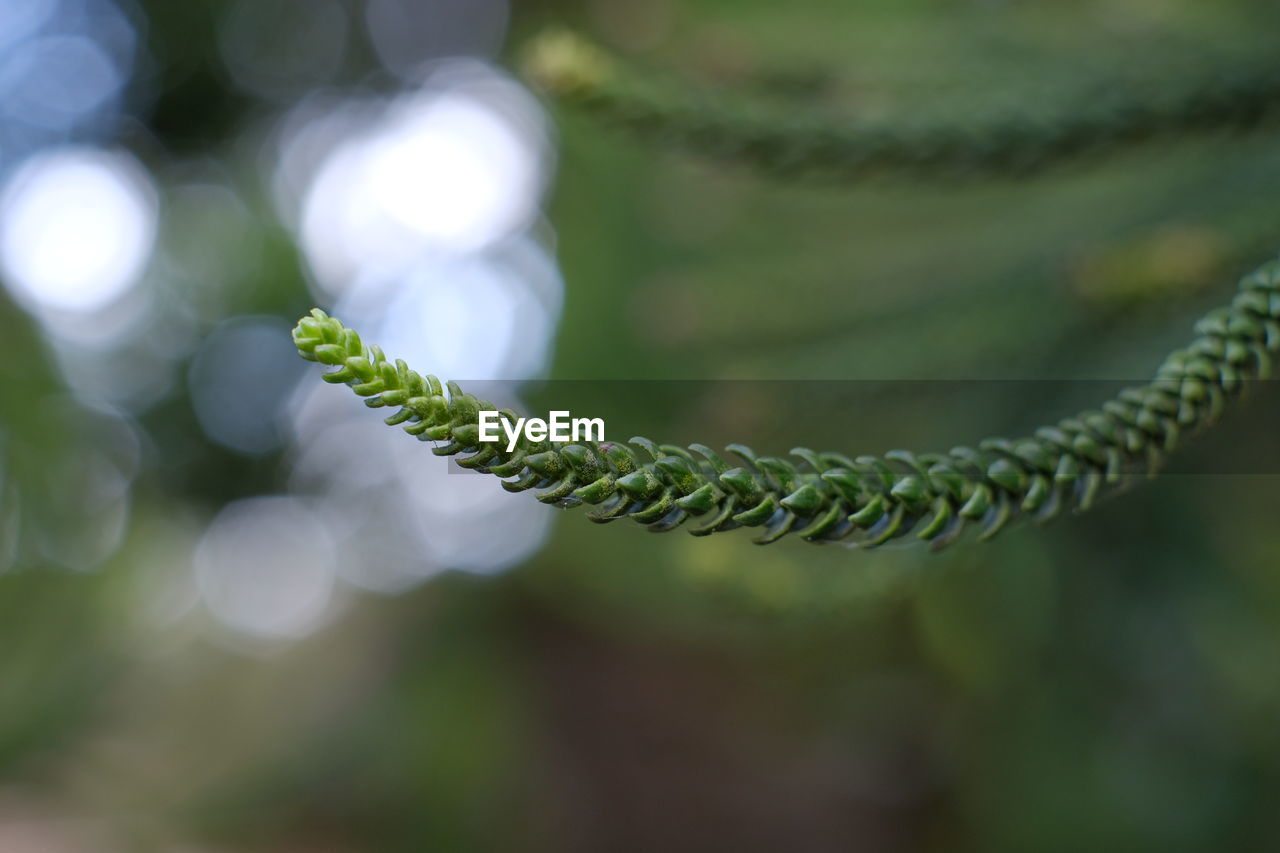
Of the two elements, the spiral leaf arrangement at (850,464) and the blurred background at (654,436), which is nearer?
the spiral leaf arrangement at (850,464)

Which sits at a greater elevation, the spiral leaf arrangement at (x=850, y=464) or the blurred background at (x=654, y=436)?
the blurred background at (x=654, y=436)

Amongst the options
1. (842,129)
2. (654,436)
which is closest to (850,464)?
(842,129)

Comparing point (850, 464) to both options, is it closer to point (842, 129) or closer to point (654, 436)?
point (842, 129)

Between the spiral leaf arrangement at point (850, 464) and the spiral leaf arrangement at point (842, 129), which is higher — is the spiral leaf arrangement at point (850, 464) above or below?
below

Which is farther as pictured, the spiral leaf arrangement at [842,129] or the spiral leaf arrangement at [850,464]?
the spiral leaf arrangement at [842,129]

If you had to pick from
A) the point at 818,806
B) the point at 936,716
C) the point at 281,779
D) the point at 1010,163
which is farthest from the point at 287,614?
Result: the point at 1010,163

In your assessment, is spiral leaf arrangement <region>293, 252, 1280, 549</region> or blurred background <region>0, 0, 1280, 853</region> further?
blurred background <region>0, 0, 1280, 853</region>
